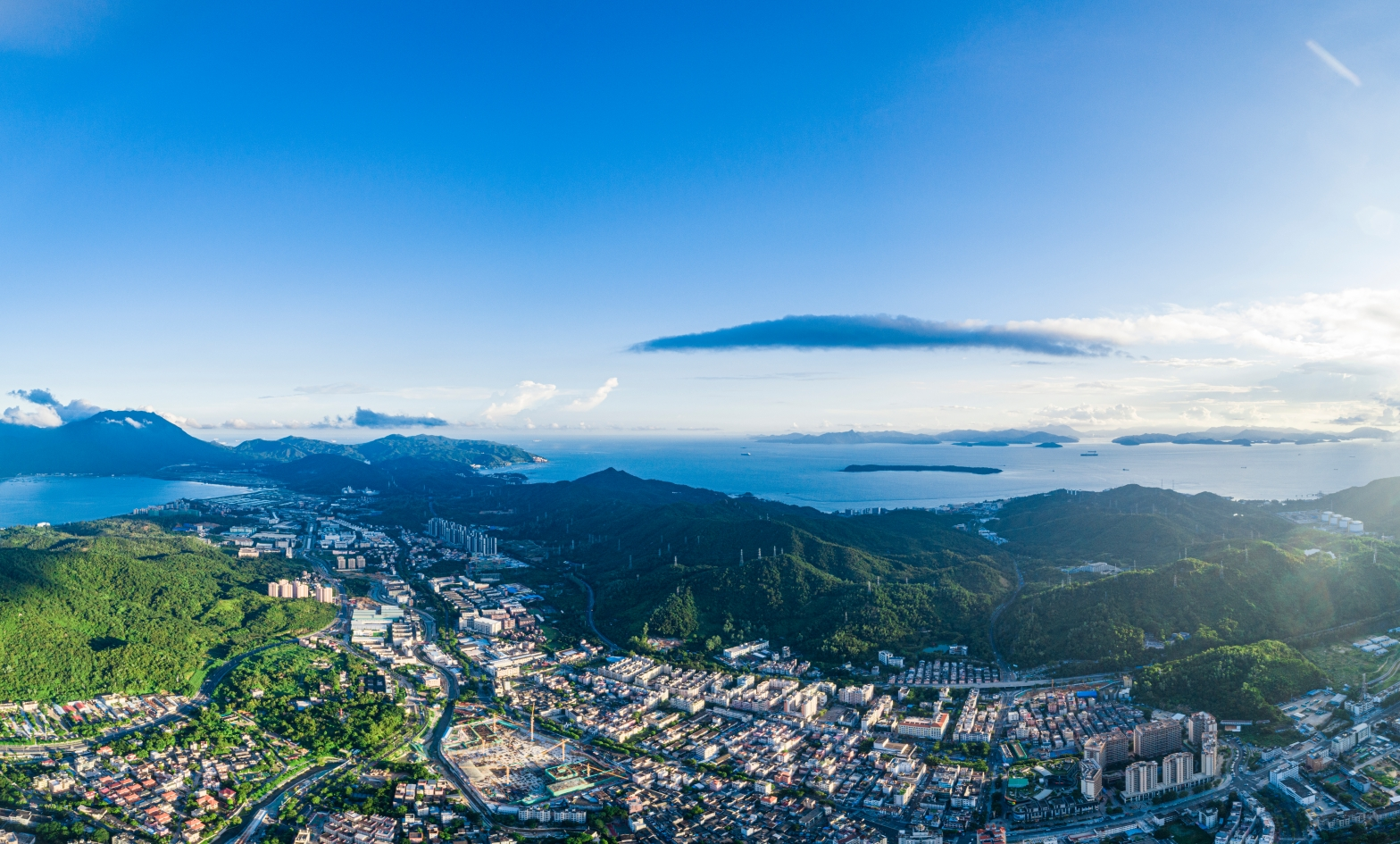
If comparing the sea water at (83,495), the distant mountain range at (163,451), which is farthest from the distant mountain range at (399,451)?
the sea water at (83,495)

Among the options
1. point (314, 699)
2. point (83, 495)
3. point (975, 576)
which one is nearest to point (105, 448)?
point (83, 495)

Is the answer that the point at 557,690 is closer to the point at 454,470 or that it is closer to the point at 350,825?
the point at 350,825

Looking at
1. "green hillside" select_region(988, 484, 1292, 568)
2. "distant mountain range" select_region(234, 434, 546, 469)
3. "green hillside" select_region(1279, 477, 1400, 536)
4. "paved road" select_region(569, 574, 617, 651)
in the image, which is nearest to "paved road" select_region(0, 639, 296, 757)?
"paved road" select_region(569, 574, 617, 651)

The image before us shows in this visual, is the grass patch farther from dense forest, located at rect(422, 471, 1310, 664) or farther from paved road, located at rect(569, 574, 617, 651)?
paved road, located at rect(569, 574, 617, 651)

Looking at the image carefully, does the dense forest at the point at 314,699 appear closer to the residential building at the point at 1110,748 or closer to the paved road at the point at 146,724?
the paved road at the point at 146,724

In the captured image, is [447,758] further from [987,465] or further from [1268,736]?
[987,465]
